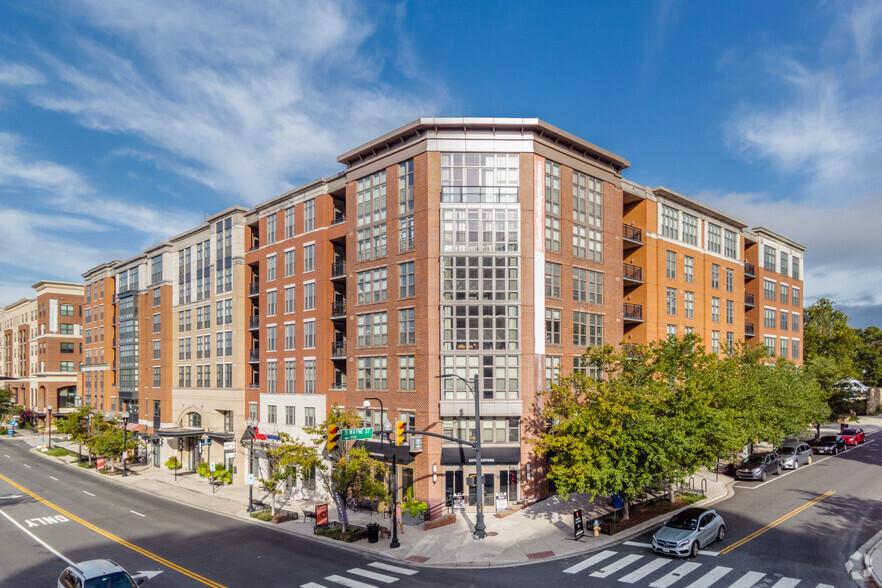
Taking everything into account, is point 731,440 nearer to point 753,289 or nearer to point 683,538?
point 683,538


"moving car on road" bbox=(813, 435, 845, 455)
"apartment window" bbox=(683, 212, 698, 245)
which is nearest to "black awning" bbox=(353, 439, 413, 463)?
"apartment window" bbox=(683, 212, 698, 245)

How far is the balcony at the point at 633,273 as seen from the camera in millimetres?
47381

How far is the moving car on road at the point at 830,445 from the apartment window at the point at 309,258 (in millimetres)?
47819

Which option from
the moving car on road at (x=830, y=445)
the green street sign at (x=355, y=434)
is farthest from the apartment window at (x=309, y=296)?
the moving car on road at (x=830, y=445)

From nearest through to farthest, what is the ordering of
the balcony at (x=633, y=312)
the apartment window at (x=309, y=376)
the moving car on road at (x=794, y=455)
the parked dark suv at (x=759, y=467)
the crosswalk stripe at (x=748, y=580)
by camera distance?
the crosswalk stripe at (x=748, y=580) → the parked dark suv at (x=759, y=467) → the moving car on road at (x=794, y=455) → the apartment window at (x=309, y=376) → the balcony at (x=633, y=312)

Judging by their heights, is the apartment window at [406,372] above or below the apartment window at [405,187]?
below

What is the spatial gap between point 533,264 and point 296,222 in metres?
20.8

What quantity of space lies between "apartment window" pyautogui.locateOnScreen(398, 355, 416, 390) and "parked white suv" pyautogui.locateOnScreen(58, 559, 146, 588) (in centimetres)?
1979

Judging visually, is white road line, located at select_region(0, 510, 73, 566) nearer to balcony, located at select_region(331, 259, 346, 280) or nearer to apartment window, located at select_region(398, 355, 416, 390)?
apartment window, located at select_region(398, 355, 416, 390)

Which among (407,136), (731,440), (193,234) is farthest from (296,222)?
(731,440)

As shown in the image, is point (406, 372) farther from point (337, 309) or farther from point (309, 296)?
point (309, 296)

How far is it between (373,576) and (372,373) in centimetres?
1720

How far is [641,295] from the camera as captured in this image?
48.1 metres

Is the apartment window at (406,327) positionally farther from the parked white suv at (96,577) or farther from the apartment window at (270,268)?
the parked white suv at (96,577)
